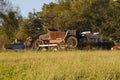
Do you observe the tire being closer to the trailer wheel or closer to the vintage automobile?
the vintage automobile

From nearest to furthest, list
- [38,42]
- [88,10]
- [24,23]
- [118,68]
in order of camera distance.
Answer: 1. [118,68]
2. [38,42]
3. [88,10]
4. [24,23]

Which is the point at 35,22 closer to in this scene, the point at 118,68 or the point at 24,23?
the point at 24,23

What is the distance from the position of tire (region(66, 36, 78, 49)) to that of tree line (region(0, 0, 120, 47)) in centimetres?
2193

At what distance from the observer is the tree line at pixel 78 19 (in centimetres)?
5400

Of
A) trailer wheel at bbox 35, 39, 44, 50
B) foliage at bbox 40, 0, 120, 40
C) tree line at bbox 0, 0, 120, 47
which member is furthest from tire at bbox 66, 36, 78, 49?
foliage at bbox 40, 0, 120, 40

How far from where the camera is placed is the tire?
29.2 m

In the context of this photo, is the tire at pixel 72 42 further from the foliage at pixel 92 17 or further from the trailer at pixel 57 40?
the foliage at pixel 92 17

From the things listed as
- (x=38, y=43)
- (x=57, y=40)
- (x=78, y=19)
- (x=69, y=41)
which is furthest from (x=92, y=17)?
(x=69, y=41)

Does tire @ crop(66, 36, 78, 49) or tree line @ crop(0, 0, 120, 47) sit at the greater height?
tree line @ crop(0, 0, 120, 47)

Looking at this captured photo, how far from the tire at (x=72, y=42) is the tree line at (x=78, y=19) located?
21926mm

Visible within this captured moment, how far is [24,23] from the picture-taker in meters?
66.1

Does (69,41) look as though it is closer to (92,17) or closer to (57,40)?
(57,40)

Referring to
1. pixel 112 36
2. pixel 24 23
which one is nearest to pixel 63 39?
pixel 112 36

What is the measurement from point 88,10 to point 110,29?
4912mm
